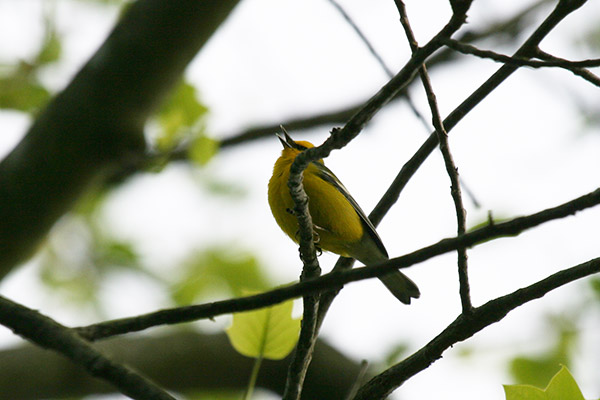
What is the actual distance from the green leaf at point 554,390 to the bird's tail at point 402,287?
11.0ft

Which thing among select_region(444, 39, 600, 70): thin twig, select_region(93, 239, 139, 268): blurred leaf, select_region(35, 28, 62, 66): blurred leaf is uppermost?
select_region(35, 28, 62, 66): blurred leaf

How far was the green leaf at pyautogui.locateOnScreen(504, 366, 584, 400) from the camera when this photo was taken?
2.16 m

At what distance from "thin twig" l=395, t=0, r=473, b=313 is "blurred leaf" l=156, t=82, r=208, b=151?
7.94 ft

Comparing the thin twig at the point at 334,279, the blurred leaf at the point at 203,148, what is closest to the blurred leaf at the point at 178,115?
the blurred leaf at the point at 203,148

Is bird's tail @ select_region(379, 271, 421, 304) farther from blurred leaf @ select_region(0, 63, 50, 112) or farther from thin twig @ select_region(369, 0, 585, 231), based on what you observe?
blurred leaf @ select_region(0, 63, 50, 112)

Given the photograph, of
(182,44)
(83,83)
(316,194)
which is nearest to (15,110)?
(83,83)

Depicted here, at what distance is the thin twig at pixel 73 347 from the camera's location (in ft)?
5.95

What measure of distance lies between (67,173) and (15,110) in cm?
149

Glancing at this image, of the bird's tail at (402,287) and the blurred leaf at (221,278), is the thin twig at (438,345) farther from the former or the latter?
the blurred leaf at (221,278)

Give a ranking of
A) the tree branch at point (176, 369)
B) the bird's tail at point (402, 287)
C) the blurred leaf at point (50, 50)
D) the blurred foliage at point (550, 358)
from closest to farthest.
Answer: the blurred foliage at point (550, 358)
the bird's tail at point (402, 287)
the tree branch at point (176, 369)
the blurred leaf at point (50, 50)

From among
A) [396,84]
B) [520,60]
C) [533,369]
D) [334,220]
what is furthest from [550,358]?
[396,84]

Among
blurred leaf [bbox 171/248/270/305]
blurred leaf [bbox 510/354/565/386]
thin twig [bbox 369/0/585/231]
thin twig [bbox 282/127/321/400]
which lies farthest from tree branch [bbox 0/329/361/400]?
thin twig [bbox 282/127/321/400]

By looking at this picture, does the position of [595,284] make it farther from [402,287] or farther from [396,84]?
[396,84]

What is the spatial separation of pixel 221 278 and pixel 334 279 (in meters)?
5.19
